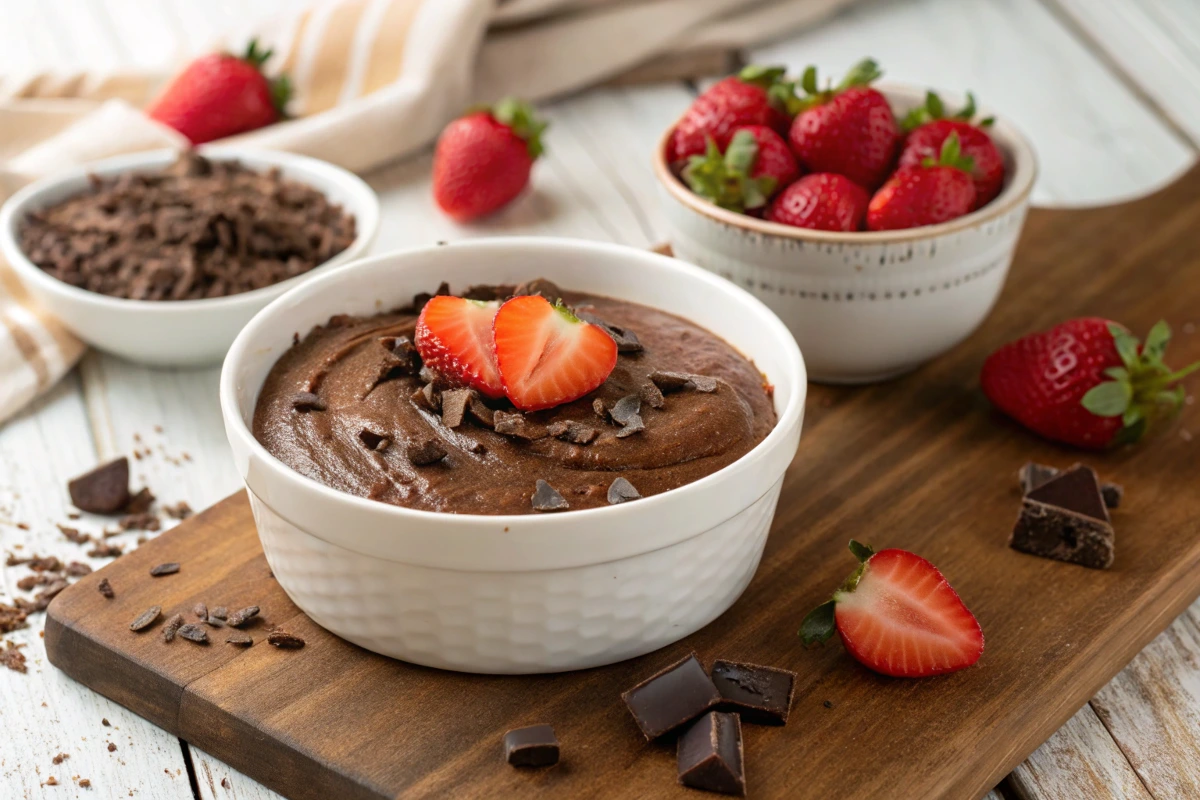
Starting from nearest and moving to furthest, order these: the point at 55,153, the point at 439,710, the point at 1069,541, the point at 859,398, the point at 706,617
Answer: the point at 439,710, the point at 706,617, the point at 1069,541, the point at 859,398, the point at 55,153

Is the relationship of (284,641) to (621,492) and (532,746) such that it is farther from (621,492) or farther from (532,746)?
(621,492)

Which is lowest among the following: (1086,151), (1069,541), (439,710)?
(1086,151)

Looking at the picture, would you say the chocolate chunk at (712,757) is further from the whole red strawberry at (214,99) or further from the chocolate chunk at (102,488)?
the whole red strawberry at (214,99)

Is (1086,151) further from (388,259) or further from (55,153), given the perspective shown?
(55,153)

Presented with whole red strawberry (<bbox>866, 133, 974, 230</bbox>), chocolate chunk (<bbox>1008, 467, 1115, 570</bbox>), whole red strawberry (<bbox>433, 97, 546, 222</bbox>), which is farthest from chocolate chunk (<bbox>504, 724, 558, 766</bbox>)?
whole red strawberry (<bbox>433, 97, 546, 222</bbox>)

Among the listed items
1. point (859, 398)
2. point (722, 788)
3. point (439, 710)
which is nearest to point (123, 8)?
point (859, 398)

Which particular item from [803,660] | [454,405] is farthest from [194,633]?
[803,660]
